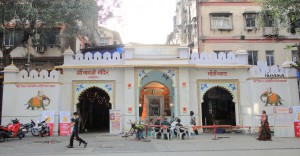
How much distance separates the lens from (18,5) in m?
17.1

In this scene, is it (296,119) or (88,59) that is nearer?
(296,119)

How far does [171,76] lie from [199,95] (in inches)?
83.2

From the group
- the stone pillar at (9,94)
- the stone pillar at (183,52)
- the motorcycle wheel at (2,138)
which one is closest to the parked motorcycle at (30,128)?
the stone pillar at (9,94)

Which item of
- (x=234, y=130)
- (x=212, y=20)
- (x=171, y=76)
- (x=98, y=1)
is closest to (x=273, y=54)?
(x=212, y=20)

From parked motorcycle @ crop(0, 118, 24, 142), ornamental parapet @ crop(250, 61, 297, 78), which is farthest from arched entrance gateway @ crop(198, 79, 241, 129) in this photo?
parked motorcycle @ crop(0, 118, 24, 142)

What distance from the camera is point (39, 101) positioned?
58.4ft

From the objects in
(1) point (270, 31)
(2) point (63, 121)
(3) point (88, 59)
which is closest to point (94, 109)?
(3) point (88, 59)

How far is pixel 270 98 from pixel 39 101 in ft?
45.2

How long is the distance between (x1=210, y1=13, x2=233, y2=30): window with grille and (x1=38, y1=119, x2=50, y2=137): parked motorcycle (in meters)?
14.9

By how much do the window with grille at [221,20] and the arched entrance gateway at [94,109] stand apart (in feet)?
33.8

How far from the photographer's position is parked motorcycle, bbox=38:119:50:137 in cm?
1671

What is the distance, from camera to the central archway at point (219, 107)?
22.3 m

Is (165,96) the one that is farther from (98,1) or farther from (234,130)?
(98,1)

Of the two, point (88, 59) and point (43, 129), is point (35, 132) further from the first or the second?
point (88, 59)
